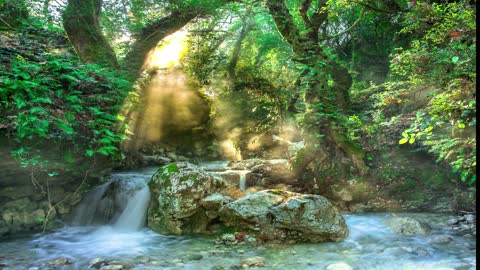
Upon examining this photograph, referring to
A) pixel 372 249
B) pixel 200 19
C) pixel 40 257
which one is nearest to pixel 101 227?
pixel 40 257

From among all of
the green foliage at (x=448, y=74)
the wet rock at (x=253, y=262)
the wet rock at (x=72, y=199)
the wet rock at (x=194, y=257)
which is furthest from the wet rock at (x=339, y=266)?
the wet rock at (x=72, y=199)

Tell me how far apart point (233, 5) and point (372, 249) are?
730 centimetres

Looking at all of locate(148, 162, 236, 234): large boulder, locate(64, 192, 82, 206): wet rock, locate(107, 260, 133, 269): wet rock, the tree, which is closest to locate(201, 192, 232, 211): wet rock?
locate(148, 162, 236, 234): large boulder

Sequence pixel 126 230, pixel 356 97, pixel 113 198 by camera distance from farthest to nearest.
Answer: pixel 356 97, pixel 113 198, pixel 126 230

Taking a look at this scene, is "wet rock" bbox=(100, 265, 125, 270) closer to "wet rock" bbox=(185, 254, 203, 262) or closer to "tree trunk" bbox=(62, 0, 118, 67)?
"wet rock" bbox=(185, 254, 203, 262)

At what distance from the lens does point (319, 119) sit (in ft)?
28.0

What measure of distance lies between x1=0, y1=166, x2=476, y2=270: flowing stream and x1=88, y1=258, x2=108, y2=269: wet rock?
4.6 inches

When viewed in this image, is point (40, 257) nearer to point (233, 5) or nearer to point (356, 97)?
point (233, 5)

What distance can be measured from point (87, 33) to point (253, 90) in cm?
585

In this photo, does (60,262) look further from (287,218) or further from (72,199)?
(287,218)

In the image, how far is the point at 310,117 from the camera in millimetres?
8648

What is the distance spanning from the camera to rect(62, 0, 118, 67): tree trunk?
7.88 m

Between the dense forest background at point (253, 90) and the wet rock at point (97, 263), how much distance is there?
66.4 inches

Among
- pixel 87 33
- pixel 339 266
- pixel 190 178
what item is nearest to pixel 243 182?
pixel 190 178
